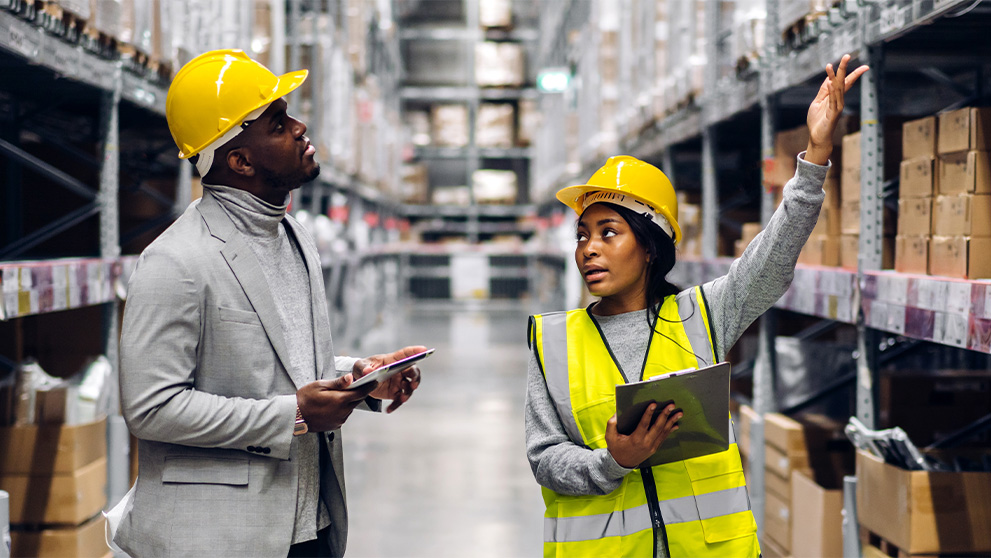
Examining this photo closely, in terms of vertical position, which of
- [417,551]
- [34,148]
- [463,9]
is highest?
[463,9]

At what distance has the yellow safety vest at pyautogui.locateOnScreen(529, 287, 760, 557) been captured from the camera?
1.85m

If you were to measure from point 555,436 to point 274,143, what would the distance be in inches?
32.3

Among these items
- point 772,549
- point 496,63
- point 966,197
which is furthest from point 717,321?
point 496,63

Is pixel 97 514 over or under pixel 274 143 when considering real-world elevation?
under

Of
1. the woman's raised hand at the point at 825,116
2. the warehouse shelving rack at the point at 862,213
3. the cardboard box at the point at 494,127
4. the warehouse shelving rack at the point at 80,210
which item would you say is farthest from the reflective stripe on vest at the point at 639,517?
the cardboard box at the point at 494,127

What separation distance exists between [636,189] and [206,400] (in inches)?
37.2

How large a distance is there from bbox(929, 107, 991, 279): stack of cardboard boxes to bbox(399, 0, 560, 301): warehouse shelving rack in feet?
52.0

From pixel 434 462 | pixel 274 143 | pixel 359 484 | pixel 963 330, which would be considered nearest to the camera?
pixel 274 143

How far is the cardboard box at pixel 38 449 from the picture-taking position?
328cm

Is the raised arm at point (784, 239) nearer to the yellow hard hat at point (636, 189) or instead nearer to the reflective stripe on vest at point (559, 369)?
the yellow hard hat at point (636, 189)

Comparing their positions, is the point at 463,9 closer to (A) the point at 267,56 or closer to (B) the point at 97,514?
(A) the point at 267,56

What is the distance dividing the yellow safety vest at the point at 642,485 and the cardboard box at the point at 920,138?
126 centimetres

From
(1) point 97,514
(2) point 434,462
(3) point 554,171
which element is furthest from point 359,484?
(3) point 554,171

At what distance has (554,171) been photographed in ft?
47.0
